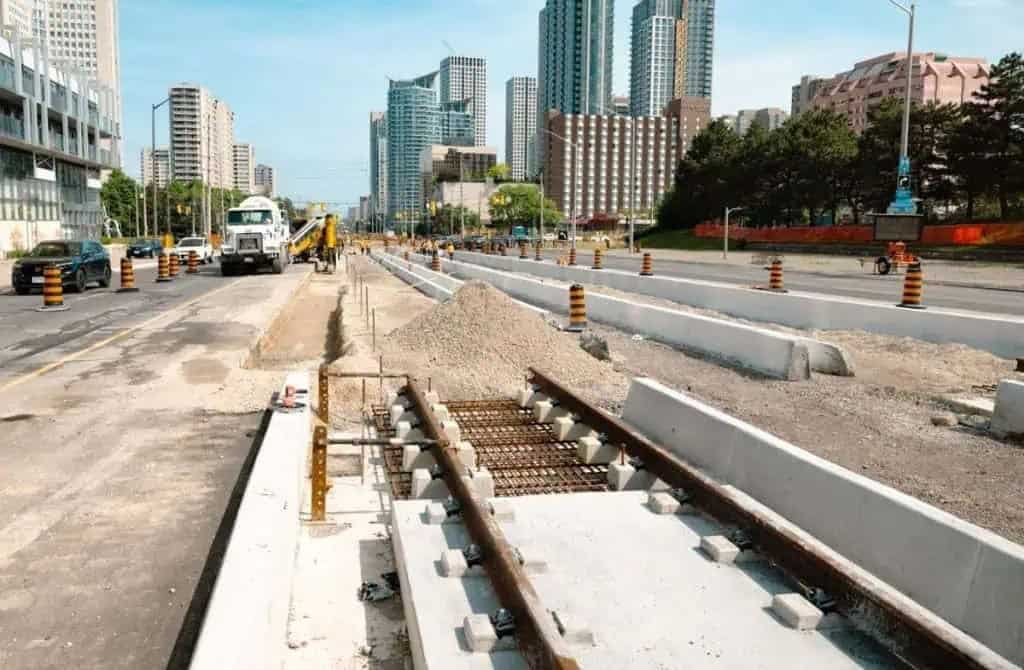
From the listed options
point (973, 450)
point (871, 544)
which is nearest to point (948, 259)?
point (973, 450)

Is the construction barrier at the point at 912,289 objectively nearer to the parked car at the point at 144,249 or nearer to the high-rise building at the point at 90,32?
the parked car at the point at 144,249

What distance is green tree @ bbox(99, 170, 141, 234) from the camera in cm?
14262

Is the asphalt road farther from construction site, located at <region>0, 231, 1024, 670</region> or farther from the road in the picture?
the road

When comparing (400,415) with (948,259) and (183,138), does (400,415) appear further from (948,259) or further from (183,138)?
(183,138)

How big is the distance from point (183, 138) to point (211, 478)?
579ft

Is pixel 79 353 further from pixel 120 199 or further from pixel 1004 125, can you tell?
pixel 120 199

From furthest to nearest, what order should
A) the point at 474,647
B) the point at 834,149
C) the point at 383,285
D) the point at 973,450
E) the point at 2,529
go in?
the point at 834,149
the point at 383,285
the point at 973,450
the point at 2,529
the point at 474,647

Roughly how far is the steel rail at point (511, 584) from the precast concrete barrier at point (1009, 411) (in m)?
5.80

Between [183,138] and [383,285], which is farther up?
[183,138]

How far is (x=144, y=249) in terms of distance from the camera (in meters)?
67.9

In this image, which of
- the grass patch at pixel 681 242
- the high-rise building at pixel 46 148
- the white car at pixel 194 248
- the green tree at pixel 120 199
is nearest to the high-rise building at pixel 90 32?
the green tree at pixel 120 199

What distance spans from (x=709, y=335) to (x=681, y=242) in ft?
280

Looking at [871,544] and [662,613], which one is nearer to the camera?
[662,613]

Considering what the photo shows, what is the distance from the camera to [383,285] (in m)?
37.2
